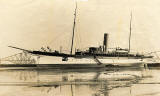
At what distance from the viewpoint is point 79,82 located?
1.21m

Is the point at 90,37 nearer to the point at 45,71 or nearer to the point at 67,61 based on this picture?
the point at 67,61

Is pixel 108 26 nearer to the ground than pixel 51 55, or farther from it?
farther from it

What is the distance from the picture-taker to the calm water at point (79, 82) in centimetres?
115

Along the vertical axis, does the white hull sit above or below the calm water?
above

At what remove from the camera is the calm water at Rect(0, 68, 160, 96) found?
1.15 m

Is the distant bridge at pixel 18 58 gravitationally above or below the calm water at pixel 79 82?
above

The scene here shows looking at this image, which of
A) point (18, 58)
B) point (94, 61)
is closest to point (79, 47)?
point (94, 61)

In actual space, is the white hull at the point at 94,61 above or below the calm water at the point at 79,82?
above

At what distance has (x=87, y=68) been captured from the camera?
1.21m

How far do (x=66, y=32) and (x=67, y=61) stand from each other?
0.42 ft

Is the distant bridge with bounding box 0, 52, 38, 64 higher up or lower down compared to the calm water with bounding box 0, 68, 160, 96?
higher up

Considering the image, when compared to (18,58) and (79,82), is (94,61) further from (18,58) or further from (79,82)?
(18,58)

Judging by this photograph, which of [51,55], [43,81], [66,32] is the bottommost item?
[43,81]

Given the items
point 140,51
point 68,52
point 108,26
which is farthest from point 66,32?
point 140,51
